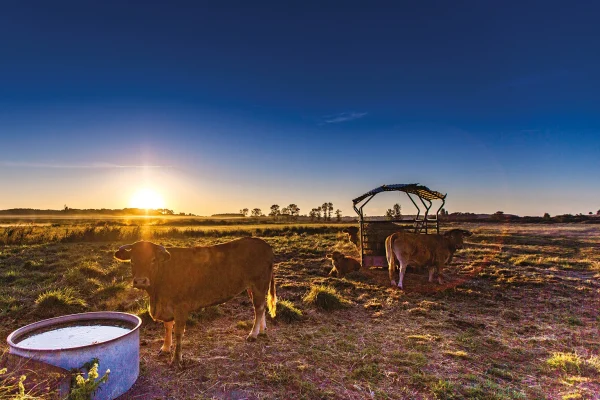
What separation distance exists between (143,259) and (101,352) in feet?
4.83

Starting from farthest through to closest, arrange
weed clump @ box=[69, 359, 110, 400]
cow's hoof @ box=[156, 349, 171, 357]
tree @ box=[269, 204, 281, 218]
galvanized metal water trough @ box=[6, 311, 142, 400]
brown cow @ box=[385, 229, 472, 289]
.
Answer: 1. tree @ box=[269, 204, 281, 218]
2. brown cow @ box=[385, 229, 472, 289]
3. cow's hoof @ box=[156, 349, 171, 357]
4. galvanized metal water trough @ box=[6, 311, 142, 400]
5. weed clump @ box=[69, 359, 110, 400]

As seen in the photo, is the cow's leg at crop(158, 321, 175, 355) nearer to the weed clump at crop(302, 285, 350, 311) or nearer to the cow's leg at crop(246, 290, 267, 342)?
the cow's leg at crop(246, 290, 267, 342)

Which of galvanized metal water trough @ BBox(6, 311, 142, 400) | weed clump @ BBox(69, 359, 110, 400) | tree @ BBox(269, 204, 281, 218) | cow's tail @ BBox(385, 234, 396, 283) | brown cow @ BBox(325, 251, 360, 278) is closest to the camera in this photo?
weed clump @ BBox(69, 359, 110, 400)

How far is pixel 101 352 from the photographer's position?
4352 mm

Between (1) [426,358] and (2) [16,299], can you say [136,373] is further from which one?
(2) [16,299]

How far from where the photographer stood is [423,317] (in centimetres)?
863

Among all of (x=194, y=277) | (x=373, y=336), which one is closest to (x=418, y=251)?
(x=373, y=336)

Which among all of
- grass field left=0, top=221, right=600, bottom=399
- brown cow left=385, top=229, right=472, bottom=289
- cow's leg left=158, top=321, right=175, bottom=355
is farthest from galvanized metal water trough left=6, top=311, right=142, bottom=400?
brown cow left=385, top=229, right=472, bottom=289

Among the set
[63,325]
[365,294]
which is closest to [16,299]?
[63,325]

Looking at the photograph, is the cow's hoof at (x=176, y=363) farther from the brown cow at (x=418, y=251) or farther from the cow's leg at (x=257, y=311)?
the brown cow at (x=418, y=251)

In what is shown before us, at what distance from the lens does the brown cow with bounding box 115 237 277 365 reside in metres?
5.64

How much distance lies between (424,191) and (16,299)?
46.9 feet

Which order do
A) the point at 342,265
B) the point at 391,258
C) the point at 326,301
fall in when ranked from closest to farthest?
1. the point at 326,301
2. the point at 391,258
3. the point at 342,265

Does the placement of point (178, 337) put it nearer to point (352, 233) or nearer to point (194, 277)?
point (194, 277)
